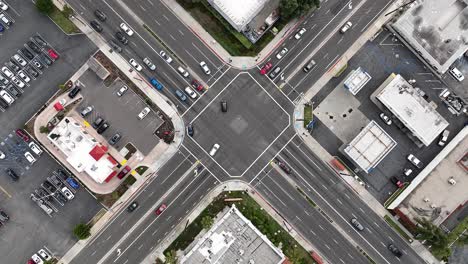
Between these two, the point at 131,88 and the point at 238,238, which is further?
the point at 131,88

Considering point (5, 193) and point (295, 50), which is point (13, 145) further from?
point (295, 50)

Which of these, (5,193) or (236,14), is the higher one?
(236,14)

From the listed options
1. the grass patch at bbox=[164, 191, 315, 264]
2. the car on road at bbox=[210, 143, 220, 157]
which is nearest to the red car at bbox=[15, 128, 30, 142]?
the grass patch at bbox=[164, 191, 315, 264]

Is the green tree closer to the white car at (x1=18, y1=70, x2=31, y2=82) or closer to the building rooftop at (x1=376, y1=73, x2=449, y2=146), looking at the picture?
the white car at (x1=18, y1=70, x2=31, y2=82)

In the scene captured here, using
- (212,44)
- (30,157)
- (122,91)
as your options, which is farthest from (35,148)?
(212,44)

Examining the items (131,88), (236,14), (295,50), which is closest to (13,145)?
(131,88)

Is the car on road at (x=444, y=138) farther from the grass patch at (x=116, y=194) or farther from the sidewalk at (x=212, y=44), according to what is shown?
the grass patch at (x=116, y=194)
